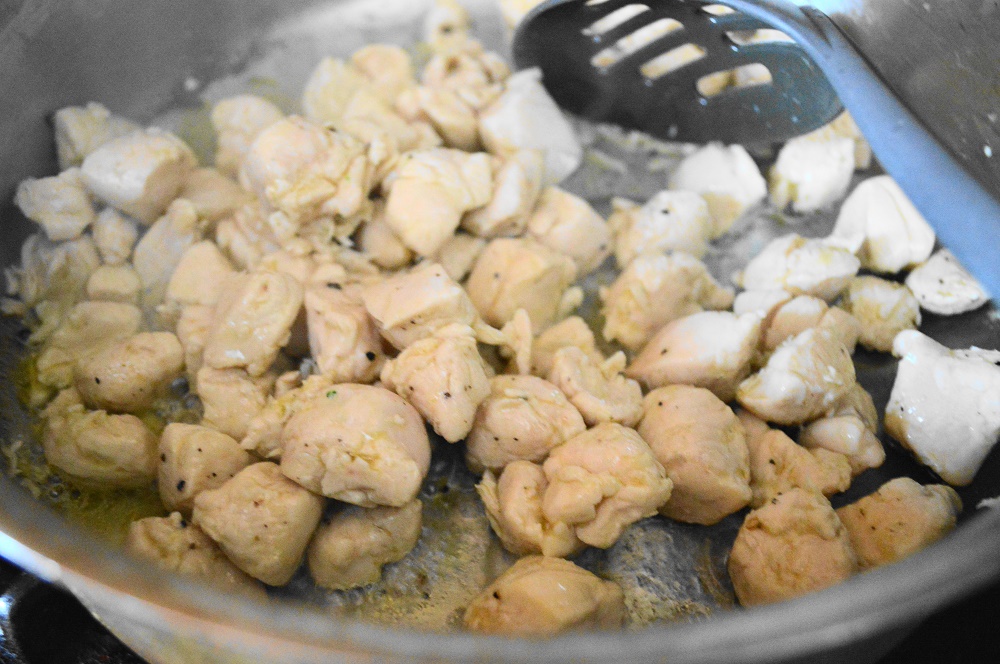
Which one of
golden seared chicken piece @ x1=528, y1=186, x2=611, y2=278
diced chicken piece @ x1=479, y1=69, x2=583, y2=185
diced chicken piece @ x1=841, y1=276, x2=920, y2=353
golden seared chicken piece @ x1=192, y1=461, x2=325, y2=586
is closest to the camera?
golden seared chicken piece @ x1=192, y1=461, x2=325, y2=586

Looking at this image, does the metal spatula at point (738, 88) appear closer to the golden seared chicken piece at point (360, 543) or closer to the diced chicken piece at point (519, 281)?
the diced chicken piece at point (519, 281)

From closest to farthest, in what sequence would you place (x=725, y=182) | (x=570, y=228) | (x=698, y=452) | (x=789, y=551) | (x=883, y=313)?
(x=789, y=551) < (x=698, y=452) < (x=883, y=313) < (x=570, y=228) < (x=725, y=182)

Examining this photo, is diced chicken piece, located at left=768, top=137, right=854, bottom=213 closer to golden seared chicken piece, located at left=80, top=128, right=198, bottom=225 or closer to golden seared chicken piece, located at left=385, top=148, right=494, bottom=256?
golden seared chicken piece, located at left=385, top=148, right=494, bottom=256

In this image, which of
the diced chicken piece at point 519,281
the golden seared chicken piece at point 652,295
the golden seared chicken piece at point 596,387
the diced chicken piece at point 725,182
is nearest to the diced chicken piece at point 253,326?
the diced chicken piece at point 519,281

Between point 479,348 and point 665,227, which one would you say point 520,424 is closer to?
point 479,348

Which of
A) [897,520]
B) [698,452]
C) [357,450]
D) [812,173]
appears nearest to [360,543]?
[357,450]

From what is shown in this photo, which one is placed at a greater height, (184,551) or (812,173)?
Answer: (812,173)

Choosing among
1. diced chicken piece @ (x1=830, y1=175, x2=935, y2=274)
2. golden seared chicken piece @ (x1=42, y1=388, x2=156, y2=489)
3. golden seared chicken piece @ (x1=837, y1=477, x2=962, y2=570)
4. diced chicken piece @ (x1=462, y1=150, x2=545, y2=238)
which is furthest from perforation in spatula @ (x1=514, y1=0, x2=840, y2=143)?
golden seared chicken piece @ (x1=42, y1=388, x2=156, y2=489)
